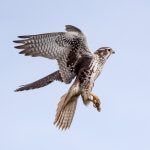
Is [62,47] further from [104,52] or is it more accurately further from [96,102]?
[96,102]

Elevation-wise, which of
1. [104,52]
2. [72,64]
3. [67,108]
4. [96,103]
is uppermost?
[104,52]

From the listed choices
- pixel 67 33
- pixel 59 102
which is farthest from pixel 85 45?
pixel 59 102

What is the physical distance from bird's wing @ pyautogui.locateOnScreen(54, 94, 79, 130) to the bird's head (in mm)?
1161

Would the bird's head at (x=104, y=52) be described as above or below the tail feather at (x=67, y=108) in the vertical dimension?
above

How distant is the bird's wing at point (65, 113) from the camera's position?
13406 mm

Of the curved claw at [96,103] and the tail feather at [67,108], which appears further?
the tail feather at [67,108]

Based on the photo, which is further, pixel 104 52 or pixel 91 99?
pixel 104 52

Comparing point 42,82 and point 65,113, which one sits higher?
point 42,82

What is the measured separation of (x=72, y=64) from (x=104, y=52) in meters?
0.91

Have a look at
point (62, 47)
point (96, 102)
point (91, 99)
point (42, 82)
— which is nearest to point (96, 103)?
point (96, 102)

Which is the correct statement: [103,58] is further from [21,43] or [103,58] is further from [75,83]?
[21,43]

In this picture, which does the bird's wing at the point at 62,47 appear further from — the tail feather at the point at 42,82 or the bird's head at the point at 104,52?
the tail feather at the point at 42,82

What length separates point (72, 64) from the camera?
1362 centimetres

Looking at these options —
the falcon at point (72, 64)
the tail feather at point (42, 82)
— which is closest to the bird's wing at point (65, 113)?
the falcon at point (72, 64)
